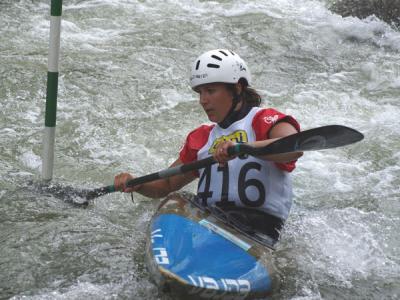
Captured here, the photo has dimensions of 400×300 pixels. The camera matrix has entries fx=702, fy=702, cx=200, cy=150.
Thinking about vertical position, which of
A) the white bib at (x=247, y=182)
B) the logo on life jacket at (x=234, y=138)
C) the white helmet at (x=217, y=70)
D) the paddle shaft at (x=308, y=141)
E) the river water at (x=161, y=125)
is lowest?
the river water at (x=161, y=125)

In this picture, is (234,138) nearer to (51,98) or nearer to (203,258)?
(203,258)

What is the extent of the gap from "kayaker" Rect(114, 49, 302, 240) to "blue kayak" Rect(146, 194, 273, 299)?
210 millimetres

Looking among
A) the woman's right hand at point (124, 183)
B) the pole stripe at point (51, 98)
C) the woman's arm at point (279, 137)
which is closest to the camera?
the woman's arm at point (279, 137)

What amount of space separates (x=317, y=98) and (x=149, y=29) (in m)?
2.51

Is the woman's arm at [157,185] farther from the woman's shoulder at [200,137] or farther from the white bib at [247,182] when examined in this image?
the white bib at [247,182]

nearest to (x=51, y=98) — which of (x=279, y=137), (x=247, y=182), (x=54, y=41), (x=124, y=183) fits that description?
(x=54, y=41)

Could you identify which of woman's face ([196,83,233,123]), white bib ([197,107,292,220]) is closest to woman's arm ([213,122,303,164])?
white bib ([197,107,292,220])

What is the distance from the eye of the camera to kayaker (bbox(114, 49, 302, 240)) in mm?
3717

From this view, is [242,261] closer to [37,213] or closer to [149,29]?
[37,213]

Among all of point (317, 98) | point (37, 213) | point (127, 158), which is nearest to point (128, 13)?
point (317, 98)

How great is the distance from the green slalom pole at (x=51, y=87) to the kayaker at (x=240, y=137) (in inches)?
44.3

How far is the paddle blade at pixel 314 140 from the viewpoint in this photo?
3398 millimetres

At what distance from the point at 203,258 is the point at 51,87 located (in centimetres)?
189

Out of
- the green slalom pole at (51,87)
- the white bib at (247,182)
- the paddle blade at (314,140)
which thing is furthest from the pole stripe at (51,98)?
the paddle blade at (314,140)
